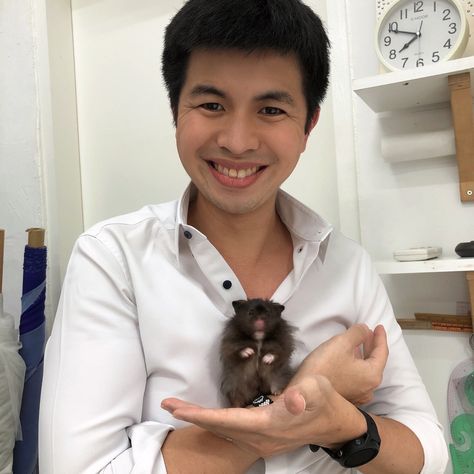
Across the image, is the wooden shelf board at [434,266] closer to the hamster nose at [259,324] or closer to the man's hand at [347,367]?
the man's hand at [347,367]

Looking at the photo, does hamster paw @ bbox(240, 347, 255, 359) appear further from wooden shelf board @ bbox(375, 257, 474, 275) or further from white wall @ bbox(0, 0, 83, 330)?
white wall @ bbox(0, 0, 83, 330)

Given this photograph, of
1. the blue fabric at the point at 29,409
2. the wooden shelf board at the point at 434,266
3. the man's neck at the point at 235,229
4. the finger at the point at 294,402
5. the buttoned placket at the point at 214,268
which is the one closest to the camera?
the finger at the point at 294,402

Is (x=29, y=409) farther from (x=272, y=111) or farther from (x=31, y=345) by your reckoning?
(x=272, y=111)

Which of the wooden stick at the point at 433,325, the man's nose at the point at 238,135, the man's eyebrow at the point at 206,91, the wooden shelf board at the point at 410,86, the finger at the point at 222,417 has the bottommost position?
the wooden stick at the point at 433,325

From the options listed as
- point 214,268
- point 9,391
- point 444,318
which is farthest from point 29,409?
point 444,318

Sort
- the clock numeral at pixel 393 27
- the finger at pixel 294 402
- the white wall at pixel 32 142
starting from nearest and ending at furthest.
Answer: the finger at pixel 294 402 → the clock numeral at pixel 393 27 → the white wall at pixel 32 142

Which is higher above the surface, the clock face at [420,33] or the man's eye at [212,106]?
the clock face at [420,33]

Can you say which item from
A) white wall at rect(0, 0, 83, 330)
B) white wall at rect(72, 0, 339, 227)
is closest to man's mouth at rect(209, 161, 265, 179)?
white wall at rect(72, 0, 339, 227)

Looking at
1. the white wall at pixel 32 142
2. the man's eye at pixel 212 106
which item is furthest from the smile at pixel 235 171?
the white wall at pixel 32 142
